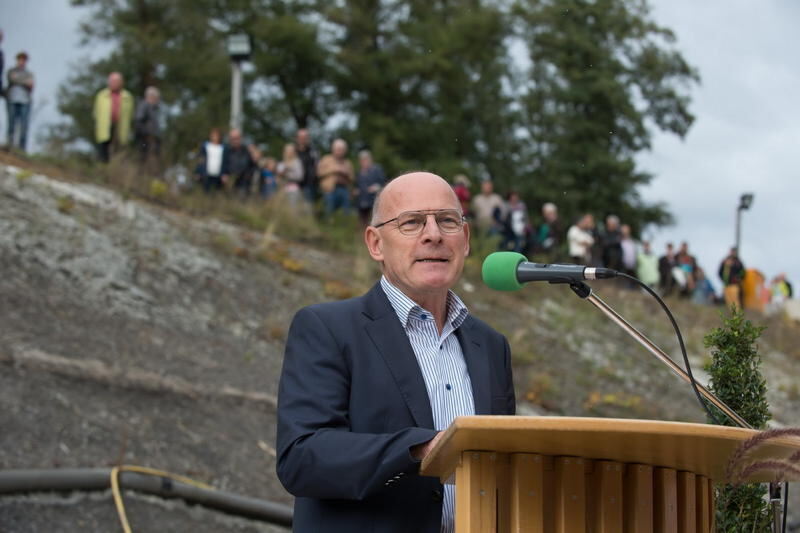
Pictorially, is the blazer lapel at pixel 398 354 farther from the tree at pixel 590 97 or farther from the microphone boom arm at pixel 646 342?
the tree at pixel 590 97

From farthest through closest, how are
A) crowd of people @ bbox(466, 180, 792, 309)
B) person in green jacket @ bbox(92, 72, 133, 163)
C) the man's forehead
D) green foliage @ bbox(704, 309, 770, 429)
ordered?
crowd of people @ bbox(466, 180, 792, 309) < person in green jacket @ bbox(92, 72, 133, 163) < green foliage @ bbox(704, 309, 770, 429) < the man's forehead

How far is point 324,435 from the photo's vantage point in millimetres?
3293

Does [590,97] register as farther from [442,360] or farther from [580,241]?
[442,360]

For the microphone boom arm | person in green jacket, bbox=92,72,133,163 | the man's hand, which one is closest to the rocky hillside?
person in green jacket, bbox=92,72,133,163

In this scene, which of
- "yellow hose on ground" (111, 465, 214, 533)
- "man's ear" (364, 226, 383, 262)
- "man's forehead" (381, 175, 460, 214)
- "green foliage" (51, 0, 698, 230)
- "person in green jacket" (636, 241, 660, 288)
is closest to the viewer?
"man's forehead" (381, 175, 460, 214)

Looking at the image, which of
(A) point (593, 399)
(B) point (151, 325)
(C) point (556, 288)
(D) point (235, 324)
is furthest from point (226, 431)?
(C) point (556, 288)

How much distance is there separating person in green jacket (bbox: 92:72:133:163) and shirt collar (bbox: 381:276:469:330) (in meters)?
13.1

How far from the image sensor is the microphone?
3338mm

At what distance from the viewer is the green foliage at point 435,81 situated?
32.0 m

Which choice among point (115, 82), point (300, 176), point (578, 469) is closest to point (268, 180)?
point (300, 176)

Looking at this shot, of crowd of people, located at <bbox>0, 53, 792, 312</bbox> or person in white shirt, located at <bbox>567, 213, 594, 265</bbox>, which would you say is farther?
person in white shirt, located at <bbox>567, 213, 594, 265</bbox>

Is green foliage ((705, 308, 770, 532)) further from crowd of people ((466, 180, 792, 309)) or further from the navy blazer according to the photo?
crowd of people ((466, 180, 792, 309))

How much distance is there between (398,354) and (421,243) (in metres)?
0.40

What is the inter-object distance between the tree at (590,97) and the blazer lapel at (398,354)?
1258 inches
